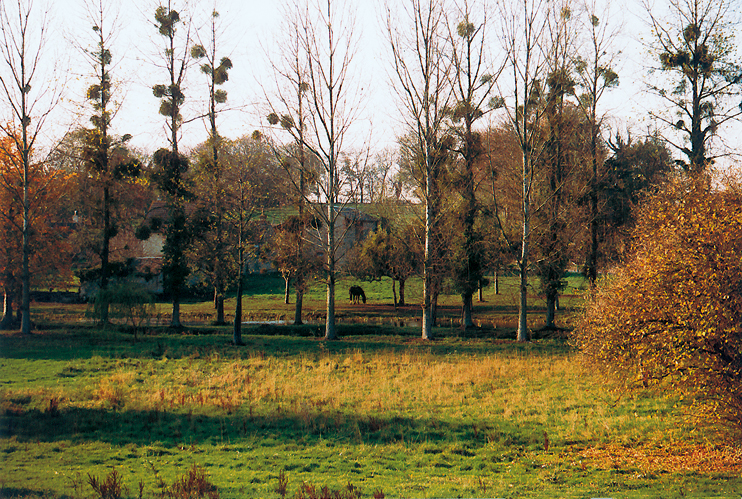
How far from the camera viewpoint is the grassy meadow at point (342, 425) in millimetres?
9539

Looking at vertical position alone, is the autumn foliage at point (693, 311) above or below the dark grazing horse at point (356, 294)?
above

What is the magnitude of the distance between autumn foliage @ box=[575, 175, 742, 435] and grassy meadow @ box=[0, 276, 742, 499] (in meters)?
1.62

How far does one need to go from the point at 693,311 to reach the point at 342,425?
8.26m

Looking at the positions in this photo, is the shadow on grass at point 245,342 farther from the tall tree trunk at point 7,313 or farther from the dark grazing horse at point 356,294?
the dark grazing horse at point 356,294

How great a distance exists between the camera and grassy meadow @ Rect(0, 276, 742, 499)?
376 inches

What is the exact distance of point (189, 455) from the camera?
11.5 m

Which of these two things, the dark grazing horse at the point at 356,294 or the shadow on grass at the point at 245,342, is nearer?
the shadow on grass at the point at 245,342

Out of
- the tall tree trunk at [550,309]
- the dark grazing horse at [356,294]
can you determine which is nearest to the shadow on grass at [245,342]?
the tall tree trunk at [550,309]

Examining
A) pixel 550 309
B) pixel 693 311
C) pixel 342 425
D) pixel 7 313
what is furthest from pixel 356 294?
pixel 693 311

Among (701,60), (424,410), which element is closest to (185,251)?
(424,410)

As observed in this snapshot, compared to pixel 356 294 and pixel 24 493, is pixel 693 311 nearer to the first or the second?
pixel 24 493

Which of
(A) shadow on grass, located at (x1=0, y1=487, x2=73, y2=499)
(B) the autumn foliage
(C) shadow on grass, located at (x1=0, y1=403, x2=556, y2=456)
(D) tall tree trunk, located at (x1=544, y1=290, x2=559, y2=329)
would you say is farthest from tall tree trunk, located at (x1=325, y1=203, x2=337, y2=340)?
(A) shadow on grass, located at (x1=0, y1=487, x2=73, y2=499)

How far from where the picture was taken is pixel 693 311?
9680mm

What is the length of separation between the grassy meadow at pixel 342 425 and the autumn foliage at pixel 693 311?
1620 millimetres
